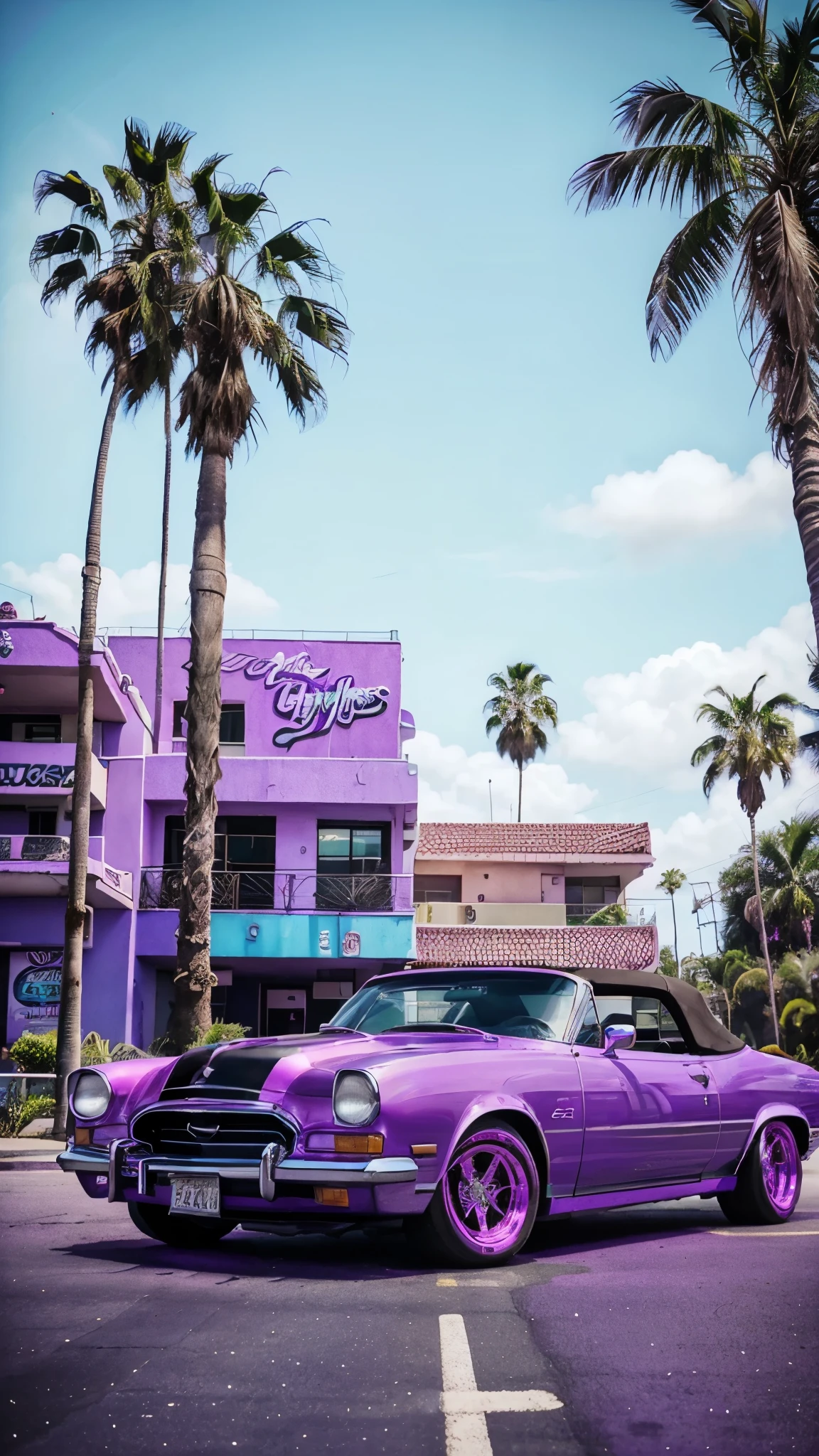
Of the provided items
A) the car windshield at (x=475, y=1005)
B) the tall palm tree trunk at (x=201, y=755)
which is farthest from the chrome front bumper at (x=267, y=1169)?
the tall palm tree trunk at (x=201, y=755)

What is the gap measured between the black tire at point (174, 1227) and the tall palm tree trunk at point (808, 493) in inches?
332

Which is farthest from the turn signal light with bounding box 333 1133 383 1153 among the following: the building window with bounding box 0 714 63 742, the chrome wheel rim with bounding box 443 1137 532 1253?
the building window with bounding box 0 714 63 742

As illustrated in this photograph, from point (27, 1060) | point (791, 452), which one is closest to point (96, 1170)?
point (791, 452)

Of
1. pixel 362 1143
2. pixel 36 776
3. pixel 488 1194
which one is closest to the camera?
pixel 362 1143

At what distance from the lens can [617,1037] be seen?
6762 millimetres

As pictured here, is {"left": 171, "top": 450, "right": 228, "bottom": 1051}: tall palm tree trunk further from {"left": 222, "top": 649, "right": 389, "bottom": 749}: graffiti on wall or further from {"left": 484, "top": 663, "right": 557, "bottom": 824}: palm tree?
{"left": 484, "top": 663, "right": 557, "bottom": 824}: palm tree

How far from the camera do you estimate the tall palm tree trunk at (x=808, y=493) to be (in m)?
13.1

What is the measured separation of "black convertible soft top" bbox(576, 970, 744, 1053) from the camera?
7.55 metres

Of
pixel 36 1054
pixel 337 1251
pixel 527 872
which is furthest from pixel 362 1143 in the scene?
pixel 527 872

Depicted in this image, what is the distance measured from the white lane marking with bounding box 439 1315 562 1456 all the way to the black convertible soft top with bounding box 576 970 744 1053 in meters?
3.36

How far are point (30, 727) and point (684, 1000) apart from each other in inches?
1046

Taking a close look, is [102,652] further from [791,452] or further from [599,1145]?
[599,1145]

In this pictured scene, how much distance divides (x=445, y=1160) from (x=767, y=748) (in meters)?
46.3

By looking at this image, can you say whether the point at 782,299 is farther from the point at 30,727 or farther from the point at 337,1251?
the point at 30,727
